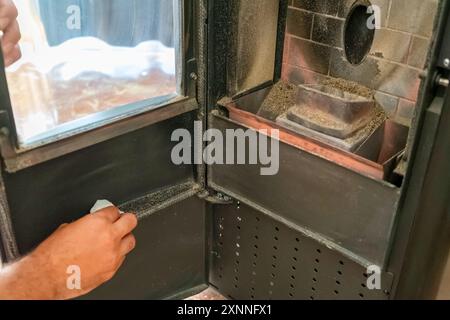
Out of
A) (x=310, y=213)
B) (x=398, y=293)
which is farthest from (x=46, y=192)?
(x=398, y=293)

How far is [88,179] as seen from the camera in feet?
2.81

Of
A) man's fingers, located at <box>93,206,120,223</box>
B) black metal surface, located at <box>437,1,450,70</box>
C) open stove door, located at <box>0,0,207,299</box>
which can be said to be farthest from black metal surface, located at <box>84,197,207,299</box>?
black metal surface, located at <box>437,1,450,70</box>

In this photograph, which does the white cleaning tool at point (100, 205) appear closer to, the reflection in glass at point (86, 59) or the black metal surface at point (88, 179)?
the black metal surface at point (88, 179)

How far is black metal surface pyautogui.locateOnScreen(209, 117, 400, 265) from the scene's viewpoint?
795 mm

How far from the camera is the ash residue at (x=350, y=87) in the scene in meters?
0.95

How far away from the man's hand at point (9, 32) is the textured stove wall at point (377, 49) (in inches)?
20.4

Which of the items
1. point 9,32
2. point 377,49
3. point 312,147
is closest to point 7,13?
point 9,32

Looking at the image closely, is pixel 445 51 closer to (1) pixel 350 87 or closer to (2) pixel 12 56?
(1) pixel 350 87

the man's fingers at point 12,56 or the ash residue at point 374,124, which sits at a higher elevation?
the man's fingers at point 12,56

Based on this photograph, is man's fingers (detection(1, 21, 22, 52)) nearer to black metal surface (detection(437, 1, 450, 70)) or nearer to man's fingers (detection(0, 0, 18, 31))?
man's fingers (detection(0, 0, 18, 31))

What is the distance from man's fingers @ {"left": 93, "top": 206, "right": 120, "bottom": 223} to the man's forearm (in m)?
0.12

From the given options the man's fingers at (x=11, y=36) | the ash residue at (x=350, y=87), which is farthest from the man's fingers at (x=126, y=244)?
the ash residue at (x=350, y=87)

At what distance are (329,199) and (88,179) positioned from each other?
401mm

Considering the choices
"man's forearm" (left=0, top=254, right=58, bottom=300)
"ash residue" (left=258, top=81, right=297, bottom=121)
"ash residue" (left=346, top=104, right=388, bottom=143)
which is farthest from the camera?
"ash residue" (left=258, top=81, right=297, bottom=121)
